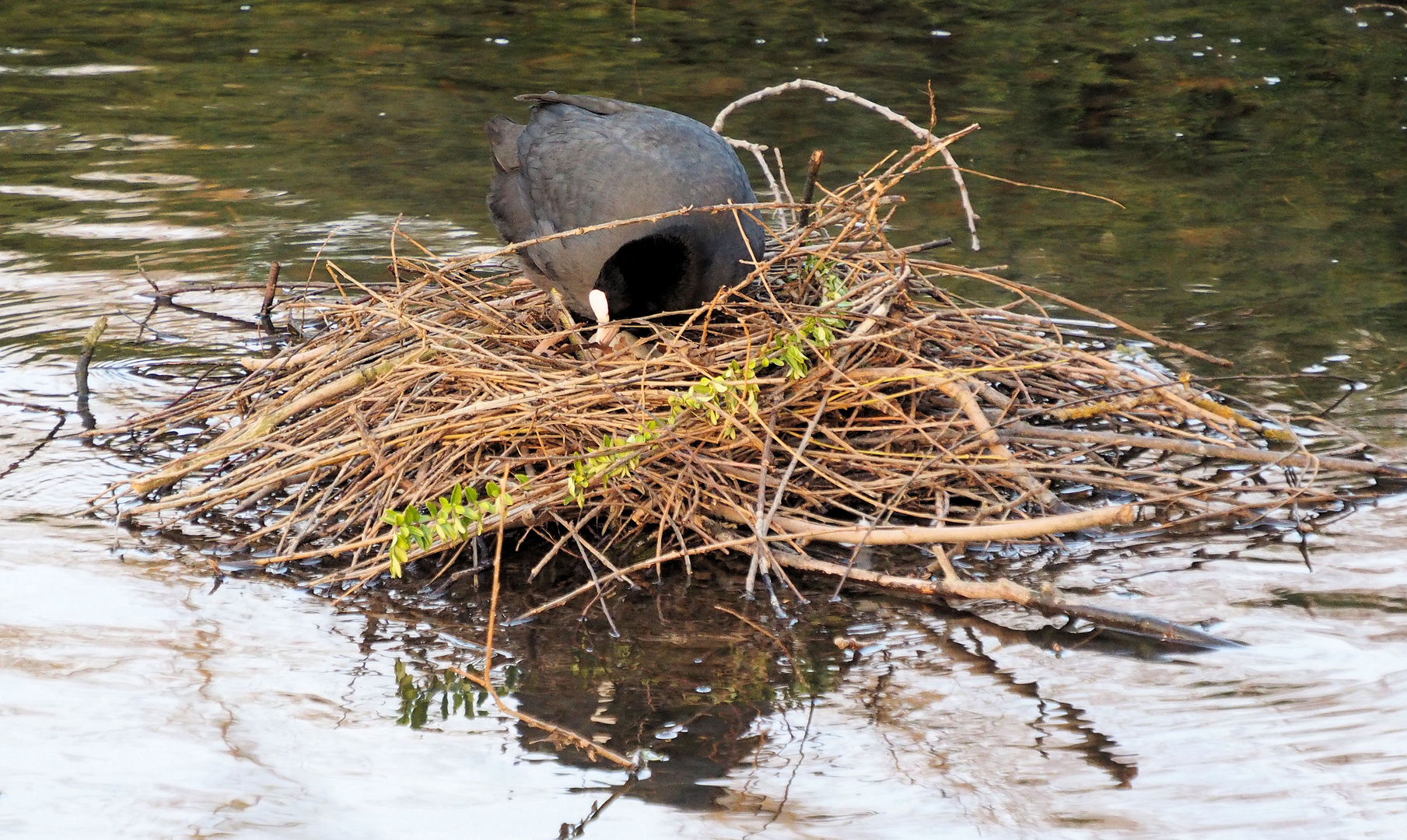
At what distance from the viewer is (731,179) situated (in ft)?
11.1

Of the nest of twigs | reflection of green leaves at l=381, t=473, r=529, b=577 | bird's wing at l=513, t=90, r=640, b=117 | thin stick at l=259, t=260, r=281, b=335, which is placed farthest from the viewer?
thin stick at l=259, t=260, r=281, b=335

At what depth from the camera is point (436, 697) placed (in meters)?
2.64

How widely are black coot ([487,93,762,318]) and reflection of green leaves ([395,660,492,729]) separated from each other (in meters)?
1.06

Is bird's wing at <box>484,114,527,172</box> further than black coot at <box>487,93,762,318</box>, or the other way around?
bird's wing at <box>484,114,527,172</box>

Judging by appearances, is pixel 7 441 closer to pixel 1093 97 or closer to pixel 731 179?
pixel 731 179

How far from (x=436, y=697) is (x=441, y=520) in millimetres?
341

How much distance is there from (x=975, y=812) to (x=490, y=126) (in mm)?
2623

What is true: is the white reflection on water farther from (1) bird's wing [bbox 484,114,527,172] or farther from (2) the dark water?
(1) bird's wing [bbox 484,114,527,172]

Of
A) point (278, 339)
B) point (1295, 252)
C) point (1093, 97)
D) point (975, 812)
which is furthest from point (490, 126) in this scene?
point (1093, 97)

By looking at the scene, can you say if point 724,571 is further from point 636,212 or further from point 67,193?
point 67,193

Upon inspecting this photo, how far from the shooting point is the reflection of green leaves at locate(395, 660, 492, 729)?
259 centimetres

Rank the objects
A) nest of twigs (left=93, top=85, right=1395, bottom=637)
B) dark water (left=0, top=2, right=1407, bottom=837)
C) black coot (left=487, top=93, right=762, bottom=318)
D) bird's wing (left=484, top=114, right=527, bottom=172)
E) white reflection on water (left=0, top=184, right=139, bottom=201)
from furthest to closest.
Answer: white reflection on water (left=0, top=184, right=139, bottom=201) < bird's wing (left=484, top=114, right=527, bottom=172) < black coot (left=487, top=93, right=762, bottom=318) < nest of twigs (left=93, top=85, right=1395, bottom=637) < dark water (left=0, top=2, right=1407, bottom=837)

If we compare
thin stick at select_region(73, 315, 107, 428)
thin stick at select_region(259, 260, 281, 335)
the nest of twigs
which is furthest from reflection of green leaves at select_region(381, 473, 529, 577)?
thin stick at select_region(259, 260, 281, 335)

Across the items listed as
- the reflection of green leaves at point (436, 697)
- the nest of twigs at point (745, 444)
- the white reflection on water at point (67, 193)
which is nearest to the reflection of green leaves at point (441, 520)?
the nest of twigs at point (745, 444)
